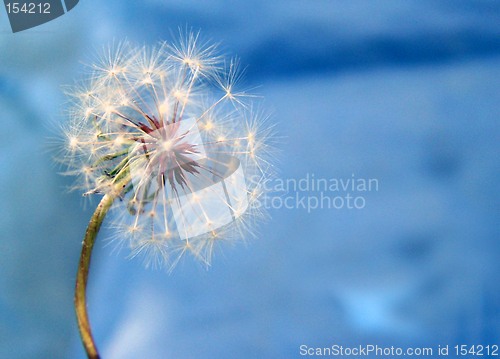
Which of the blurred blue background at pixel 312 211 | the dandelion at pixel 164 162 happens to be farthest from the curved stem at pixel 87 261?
the blurred blue background at pixel 312 211

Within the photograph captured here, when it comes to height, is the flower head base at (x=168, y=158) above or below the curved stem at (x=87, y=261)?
above

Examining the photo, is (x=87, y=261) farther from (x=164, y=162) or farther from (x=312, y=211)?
(x=312, y=211)

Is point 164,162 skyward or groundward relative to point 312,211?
groundward

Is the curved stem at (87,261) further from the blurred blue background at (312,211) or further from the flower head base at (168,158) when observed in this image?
the blurred blue background at (312,211)

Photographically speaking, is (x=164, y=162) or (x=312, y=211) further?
(x=312, y=211)

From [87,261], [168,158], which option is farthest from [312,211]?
[87,261]

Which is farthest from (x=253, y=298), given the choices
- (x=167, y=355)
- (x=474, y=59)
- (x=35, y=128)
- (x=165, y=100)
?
(x=474, y=59)

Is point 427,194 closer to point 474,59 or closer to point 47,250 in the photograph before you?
point 474,59

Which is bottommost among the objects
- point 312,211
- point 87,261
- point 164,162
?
point 87,261
